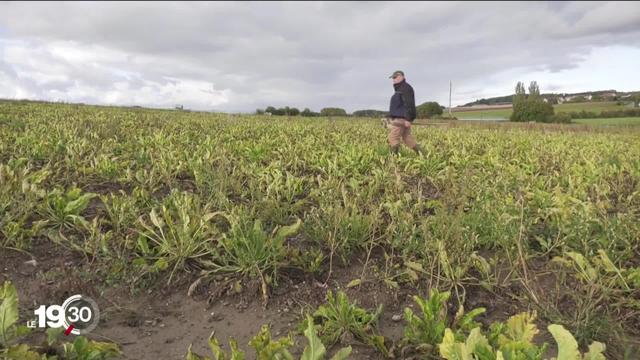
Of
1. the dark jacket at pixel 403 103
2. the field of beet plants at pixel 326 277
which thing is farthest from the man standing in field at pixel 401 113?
the field of beet plants at pixel 326 277

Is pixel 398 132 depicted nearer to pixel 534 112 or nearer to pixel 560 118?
pixel 560 118

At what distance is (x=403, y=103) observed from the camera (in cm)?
916

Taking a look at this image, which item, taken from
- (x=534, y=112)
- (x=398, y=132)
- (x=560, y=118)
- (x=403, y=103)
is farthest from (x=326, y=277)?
(x=534, y=112)

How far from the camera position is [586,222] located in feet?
11.7

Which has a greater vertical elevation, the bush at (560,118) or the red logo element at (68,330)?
the bush at (560,118)

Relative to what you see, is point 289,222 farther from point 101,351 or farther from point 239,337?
point 101,351

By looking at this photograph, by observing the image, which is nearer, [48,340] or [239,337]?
[48,340]

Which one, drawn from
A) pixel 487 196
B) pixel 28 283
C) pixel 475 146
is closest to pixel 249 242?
pixel 28 283

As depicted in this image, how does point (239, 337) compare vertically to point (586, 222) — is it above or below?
below

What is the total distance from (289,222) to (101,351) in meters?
2.34

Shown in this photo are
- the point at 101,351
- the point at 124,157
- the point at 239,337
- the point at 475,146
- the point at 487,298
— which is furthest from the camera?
the point at 475,146

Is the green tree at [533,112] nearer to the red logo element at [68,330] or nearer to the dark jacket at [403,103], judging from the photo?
the dark jacket at [403,103]

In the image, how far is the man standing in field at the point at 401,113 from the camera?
29.8 ft

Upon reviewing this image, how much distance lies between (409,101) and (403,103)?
0.43ft
